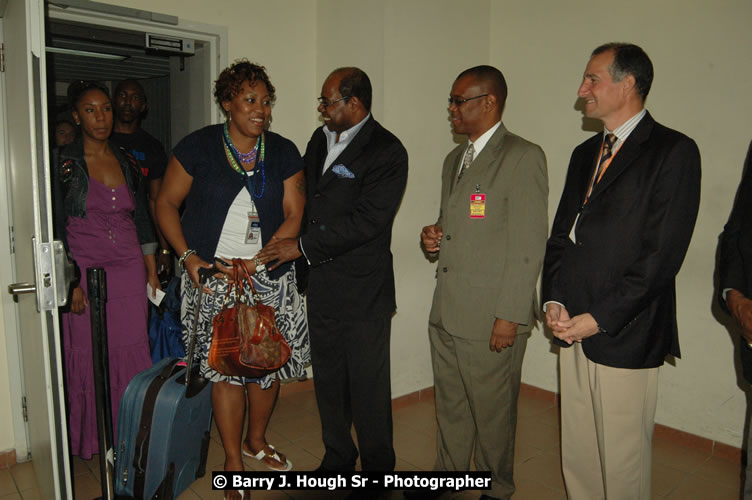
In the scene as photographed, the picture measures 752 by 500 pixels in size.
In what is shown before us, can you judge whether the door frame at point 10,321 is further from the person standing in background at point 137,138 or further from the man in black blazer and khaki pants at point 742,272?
the man in black blazer and khaki pants at point 742,272

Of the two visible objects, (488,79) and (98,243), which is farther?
(98,243)

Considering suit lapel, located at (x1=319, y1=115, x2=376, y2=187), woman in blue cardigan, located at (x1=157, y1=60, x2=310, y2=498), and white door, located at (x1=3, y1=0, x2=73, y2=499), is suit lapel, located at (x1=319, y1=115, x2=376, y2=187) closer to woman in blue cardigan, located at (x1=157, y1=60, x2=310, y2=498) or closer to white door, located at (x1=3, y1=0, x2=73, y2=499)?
woman in blue cardigan, located at (x1=157, y1=60, x2=310, y2=498)

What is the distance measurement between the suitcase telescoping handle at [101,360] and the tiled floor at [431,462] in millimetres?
616

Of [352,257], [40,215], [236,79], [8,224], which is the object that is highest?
[236,79]

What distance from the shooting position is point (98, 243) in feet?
8.61

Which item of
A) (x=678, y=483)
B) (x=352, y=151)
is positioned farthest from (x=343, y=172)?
(x=678, y=483)

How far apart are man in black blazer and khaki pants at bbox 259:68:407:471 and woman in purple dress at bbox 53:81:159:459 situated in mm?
1001

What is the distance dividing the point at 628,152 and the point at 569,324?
2.04 feet

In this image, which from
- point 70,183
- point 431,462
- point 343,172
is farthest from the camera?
point 431,462

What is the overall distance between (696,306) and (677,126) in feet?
3.22

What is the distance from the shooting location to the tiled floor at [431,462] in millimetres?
2488

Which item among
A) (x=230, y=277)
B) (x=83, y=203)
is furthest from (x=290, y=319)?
(x=83, y=203)

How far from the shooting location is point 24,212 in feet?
5.79

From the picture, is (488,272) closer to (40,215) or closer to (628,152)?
(628,152)
